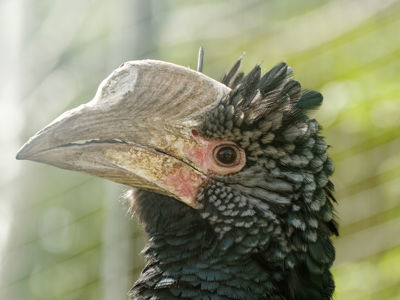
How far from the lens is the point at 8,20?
8250 mm

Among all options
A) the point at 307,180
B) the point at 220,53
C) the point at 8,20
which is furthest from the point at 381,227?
the point at 8,20

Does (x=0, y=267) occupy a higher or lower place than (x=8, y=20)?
lower

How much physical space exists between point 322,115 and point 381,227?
1063 mm

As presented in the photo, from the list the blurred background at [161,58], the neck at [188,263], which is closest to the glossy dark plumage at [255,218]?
the neck at [188,263]

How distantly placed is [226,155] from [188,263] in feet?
1.59

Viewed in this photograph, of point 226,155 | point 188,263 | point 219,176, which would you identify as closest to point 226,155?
point 226,155

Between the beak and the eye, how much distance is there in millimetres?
102

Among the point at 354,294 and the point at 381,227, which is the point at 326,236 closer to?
the point at 354,294

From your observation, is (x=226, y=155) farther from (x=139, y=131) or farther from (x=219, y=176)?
(x=139, y=131)

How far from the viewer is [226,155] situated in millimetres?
2877

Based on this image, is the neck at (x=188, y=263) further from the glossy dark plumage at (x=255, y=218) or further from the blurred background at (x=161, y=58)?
the blurred background at (x=161, y=58)

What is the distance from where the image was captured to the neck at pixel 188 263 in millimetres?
2783

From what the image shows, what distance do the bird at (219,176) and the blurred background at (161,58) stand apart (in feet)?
4.64

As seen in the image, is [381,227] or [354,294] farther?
[381,227]
